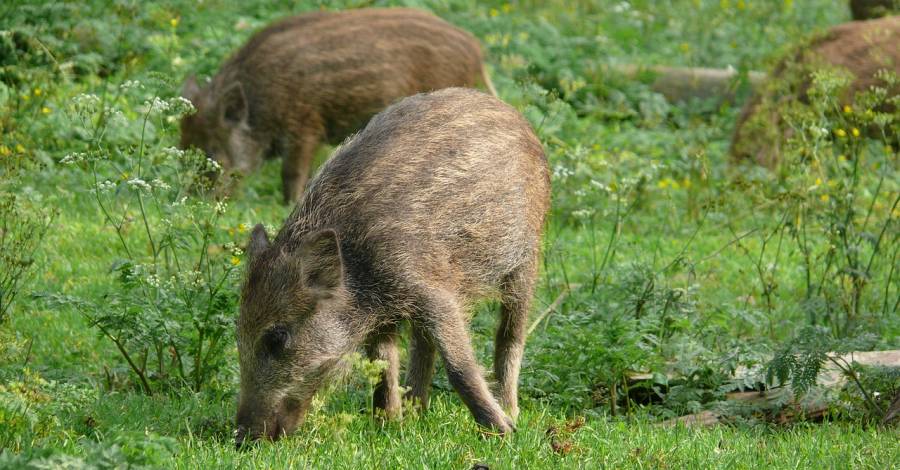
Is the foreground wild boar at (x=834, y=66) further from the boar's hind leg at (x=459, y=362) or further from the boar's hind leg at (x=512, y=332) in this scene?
the boar's hind leg at (x=459, y=362)

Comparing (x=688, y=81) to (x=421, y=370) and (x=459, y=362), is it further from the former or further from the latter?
(x=459, y=362)

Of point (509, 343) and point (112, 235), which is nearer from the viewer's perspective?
point (509, 343)

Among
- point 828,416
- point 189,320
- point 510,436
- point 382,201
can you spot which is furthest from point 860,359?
point 189,320

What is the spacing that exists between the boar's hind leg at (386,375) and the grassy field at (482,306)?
12 cm

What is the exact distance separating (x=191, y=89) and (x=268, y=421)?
622 centimetres

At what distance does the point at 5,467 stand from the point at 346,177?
7.61 ft

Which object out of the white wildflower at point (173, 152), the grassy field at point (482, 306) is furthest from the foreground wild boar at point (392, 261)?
the white wildflower at point (173, 152)

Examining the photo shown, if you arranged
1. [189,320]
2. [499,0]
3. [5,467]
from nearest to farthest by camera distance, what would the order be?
[5,467]
[189,320]
[499,0]

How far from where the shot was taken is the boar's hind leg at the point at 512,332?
6910 mm

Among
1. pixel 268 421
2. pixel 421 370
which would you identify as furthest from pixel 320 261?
pixel 421 370

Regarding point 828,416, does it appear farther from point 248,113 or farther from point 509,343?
point 248,113

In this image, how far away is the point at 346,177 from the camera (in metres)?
6.34

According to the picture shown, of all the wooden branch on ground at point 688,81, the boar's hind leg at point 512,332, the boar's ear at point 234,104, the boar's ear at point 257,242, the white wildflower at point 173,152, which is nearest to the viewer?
the boar's ear at point 257,242

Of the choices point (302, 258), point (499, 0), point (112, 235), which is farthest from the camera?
point (499, 0)
